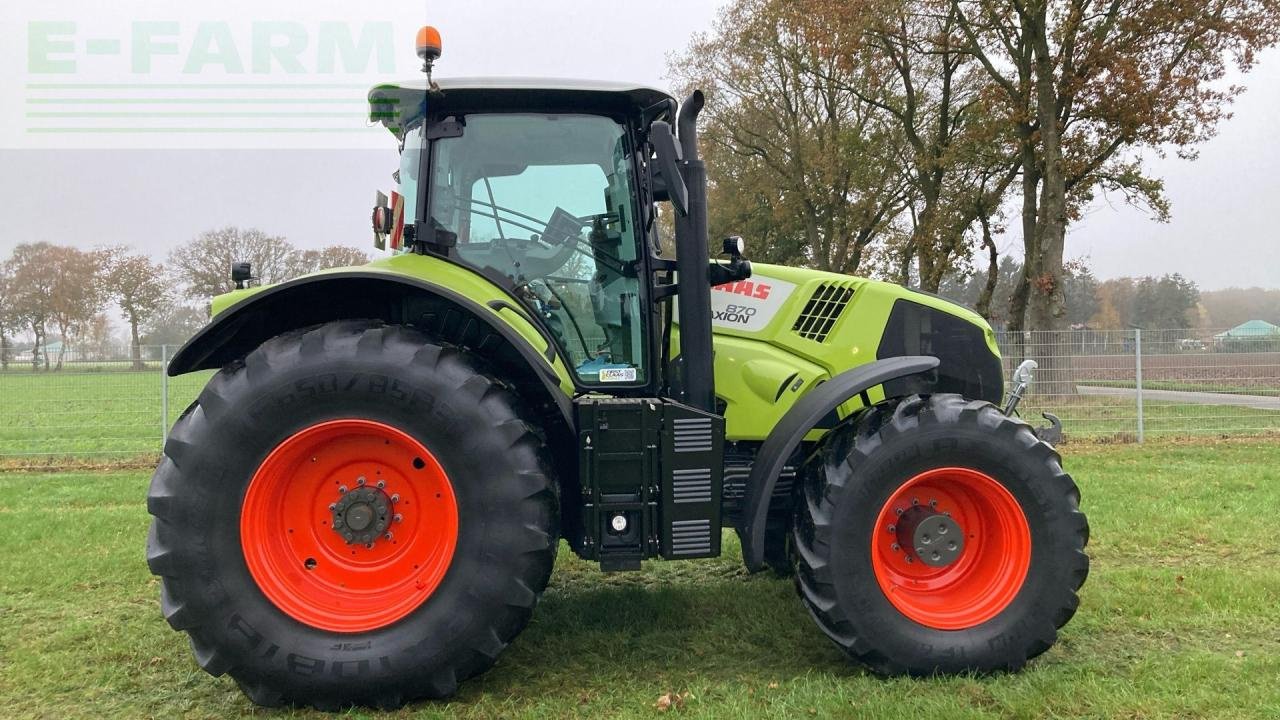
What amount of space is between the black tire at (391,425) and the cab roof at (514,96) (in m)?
→ 1.07

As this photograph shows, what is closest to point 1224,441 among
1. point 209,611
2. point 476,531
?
point 476,531

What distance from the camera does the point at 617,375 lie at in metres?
3.45

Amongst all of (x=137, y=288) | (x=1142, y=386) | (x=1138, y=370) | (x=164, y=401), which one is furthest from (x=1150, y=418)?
(x=137, y=288)

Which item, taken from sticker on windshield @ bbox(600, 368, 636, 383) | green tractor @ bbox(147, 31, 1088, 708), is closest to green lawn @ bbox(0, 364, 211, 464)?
green tractor @ bbox(147, 31, 1088, 708)

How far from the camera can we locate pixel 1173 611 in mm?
3832

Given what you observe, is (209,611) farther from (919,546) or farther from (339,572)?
(919,546)

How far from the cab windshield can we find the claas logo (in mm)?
645

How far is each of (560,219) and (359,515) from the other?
4.77ft

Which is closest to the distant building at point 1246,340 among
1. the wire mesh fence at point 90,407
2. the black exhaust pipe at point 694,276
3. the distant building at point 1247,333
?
the distant building at point 1247,333

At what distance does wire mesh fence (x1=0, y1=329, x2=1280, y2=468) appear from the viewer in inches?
405

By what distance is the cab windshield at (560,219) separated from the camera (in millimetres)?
3438

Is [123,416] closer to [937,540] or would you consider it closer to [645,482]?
[645,482]

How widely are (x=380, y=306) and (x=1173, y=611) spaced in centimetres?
392

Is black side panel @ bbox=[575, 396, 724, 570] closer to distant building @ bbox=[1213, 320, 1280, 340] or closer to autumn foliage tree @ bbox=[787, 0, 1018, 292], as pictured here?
distant building @ bbox=[1213, 320, 1280, 340]
